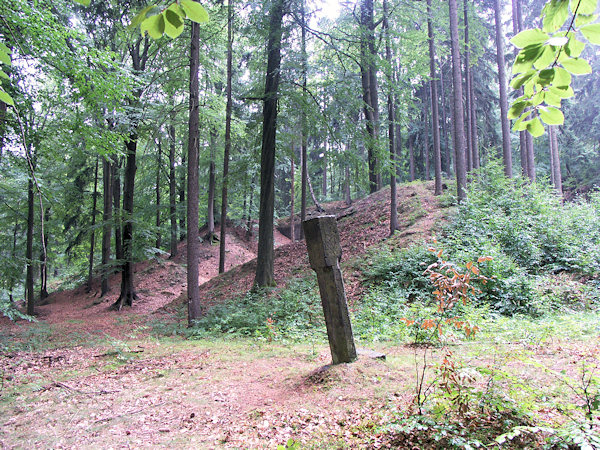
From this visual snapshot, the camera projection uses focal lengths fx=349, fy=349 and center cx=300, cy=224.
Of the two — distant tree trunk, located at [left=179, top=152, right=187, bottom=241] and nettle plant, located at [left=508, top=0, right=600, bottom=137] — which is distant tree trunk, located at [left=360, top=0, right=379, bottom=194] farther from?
distant tree trunk, located at [left=179, top=152, right=187, bottom=241]

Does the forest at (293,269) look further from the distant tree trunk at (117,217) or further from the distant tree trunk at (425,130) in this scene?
the distant tree trunk at (425,130)

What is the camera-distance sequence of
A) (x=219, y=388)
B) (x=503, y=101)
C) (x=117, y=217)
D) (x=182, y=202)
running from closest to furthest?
(x=219, y=388) < (x=117, y=217) < (x=503, y=101) < (x=182, y=202)

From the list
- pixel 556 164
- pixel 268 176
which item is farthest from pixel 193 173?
pixel 556 164

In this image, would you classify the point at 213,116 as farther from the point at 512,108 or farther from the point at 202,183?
the point at 512,108

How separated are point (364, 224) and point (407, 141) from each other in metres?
17.2

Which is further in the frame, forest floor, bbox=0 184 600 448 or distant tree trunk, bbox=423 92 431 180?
distant tree trunk, bbox=423 92 431 180

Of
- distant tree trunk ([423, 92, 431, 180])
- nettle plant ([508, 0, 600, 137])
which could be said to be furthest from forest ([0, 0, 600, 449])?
distant tree trunk ([423, 92, 431, 180])

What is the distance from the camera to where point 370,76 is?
17.1 m

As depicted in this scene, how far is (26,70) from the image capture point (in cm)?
947

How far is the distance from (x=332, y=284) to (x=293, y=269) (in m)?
8.21

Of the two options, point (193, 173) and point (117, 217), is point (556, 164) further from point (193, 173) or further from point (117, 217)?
point (117, 217)

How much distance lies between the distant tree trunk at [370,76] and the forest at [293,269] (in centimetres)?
10

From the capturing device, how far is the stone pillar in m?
4.13

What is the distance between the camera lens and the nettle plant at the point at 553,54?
46.3 inches
